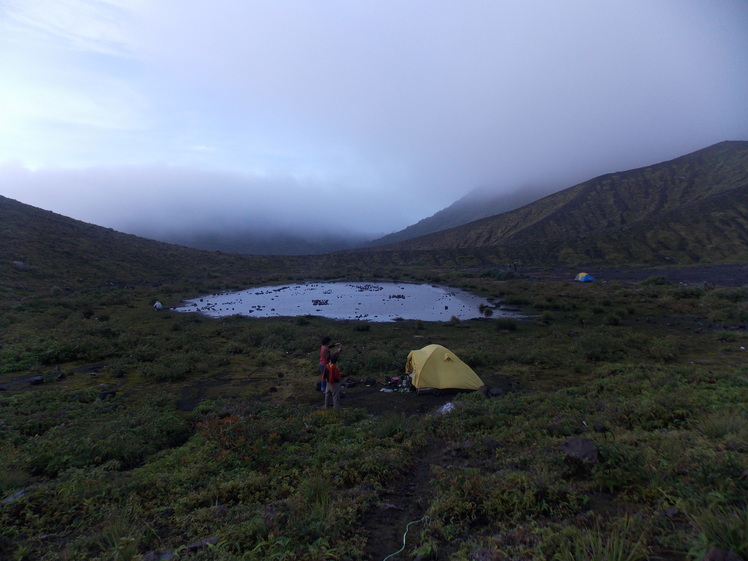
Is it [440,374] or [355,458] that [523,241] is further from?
[355,458]

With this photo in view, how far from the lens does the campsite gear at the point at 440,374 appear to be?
39.8 feet

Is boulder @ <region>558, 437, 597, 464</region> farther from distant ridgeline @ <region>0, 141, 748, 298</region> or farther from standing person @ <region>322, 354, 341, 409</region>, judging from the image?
distant ridgeline @ <region>0, 141, 748, 298</region>

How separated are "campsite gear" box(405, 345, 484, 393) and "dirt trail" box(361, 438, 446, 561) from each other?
5.26 m

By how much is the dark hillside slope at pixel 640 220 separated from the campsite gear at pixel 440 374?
219ft

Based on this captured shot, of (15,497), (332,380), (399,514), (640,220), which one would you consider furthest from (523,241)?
(15,497)

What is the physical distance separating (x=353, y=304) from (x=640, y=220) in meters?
88.5

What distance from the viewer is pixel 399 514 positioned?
5.20 m

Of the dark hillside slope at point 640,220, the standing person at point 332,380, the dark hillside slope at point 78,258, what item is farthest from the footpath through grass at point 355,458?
the dark hillside slope at point 640,220

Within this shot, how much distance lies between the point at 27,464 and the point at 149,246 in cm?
7132

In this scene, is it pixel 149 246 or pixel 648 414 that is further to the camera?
pixel 149 246

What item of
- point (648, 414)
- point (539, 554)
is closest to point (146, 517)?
point (539, 554)

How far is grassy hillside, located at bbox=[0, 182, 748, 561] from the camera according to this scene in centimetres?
420

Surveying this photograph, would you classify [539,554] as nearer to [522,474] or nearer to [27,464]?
[522,474]

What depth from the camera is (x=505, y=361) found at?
15.5 m
